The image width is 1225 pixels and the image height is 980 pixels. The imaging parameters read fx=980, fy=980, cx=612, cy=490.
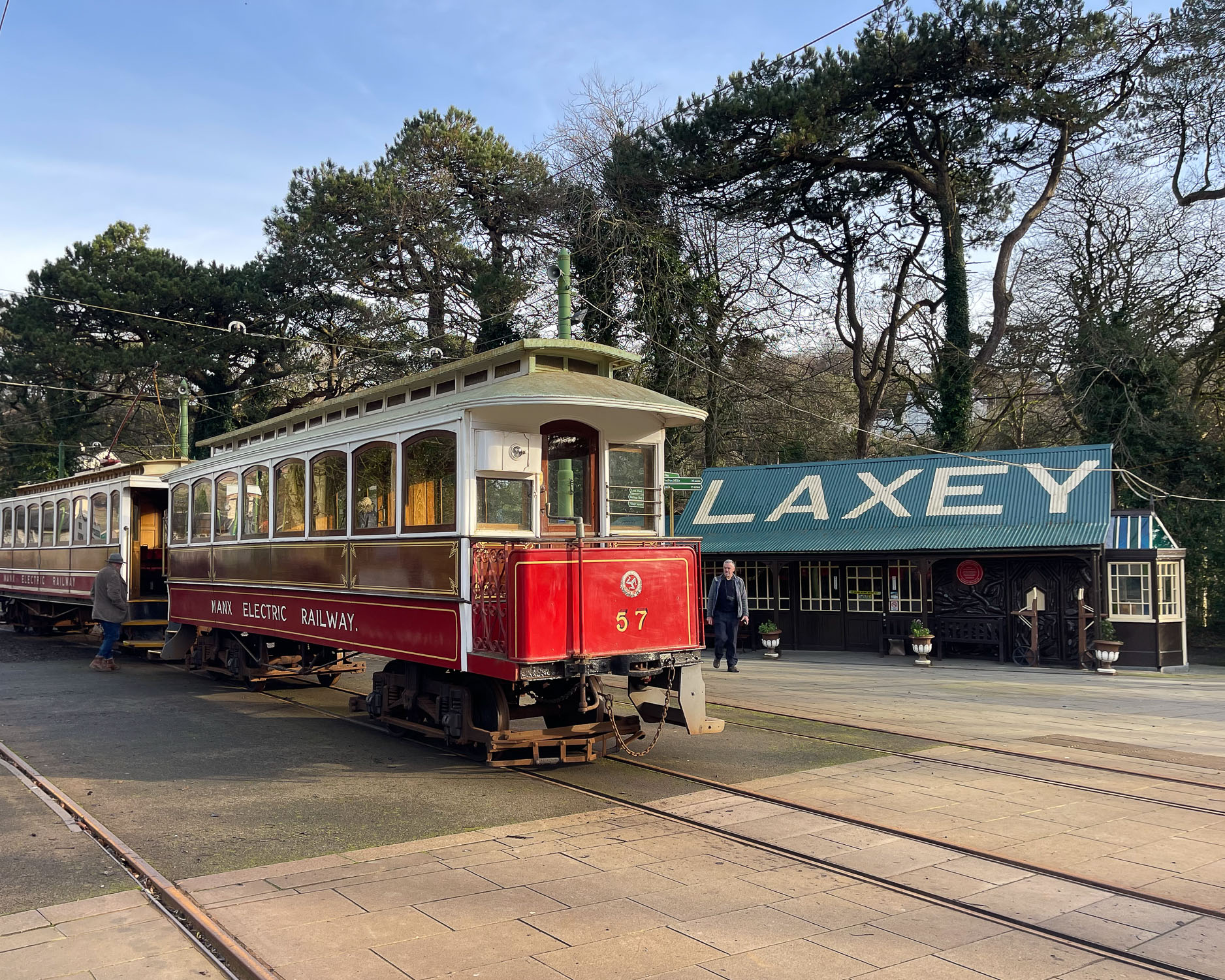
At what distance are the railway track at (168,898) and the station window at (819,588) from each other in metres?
13.9

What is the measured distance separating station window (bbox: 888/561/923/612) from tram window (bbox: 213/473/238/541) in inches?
443

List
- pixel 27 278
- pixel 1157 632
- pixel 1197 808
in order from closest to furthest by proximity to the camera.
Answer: pixel 1197 808 < pixel 1157 632 < pixel 27 278

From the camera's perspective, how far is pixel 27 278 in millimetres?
30984

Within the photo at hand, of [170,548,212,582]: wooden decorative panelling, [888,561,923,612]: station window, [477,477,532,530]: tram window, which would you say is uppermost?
[477,477,532,530]: tram window

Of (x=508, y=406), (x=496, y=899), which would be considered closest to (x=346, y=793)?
(x=496, y=899)

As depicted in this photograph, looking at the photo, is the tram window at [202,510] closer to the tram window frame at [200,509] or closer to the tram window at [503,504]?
the tram window frame at [200,509]

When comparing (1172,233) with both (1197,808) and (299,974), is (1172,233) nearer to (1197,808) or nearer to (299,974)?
(1197,808)

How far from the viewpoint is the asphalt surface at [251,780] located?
18.8 feet

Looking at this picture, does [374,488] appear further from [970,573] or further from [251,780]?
[970,573]

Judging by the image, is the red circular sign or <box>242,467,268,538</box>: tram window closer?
<box>242,467,268,538</box>: tram window

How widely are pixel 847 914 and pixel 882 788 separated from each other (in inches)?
107

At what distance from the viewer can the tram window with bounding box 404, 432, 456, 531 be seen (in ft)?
26.1

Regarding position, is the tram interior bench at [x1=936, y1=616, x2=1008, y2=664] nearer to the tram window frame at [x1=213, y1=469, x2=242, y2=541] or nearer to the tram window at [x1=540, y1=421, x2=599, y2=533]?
the tram window at [x1=540, y1=421, x2=599, y2=533]

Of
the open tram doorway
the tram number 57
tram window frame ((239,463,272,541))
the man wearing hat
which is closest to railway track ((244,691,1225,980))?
the tram number 57
